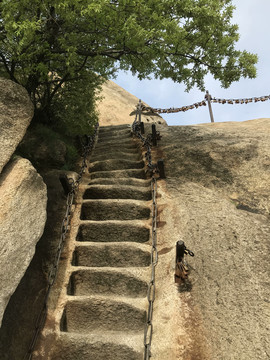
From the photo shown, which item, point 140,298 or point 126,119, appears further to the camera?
point 126,119

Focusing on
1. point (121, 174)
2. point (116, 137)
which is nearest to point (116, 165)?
point (121, 174)

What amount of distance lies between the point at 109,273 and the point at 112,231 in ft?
3.53

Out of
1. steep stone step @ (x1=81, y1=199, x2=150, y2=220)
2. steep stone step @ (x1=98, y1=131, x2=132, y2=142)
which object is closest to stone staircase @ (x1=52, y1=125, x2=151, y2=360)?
steep stone step @ (x1=81, y1=199, x2=150, y2=220)

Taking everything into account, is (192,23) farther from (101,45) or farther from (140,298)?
(140,298)

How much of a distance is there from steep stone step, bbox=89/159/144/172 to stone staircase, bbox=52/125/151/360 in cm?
45

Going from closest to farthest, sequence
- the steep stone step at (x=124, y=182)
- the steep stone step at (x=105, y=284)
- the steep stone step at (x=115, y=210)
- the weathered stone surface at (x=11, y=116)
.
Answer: the weathered stone surface at (x=11, y=116) < the steep stone step at (x=105, y=284) < the steep stone step at (x=115, y=210) < the steep stone step at (x=124, y=182)

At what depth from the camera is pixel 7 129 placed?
186 inches

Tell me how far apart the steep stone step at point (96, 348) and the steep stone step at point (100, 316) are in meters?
0.35

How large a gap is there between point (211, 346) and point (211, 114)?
1768cm

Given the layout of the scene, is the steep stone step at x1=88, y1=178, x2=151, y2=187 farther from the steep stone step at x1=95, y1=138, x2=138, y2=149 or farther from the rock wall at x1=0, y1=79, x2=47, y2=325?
the steep stone step at x1=95, y1=138, x2=138, y2=149

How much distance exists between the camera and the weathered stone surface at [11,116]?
4.62 metres

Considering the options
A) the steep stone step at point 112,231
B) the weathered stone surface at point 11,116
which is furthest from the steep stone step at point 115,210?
the weathered stone surface at point 11,116

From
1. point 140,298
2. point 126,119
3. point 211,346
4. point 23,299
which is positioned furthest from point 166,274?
point 126,119

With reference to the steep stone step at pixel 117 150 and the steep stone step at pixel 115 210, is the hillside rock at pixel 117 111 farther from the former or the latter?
the steep stone step at pixel 115 210
